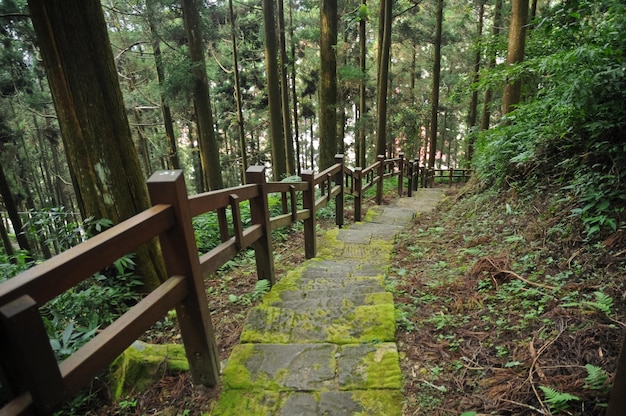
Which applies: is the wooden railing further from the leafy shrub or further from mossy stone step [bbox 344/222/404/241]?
mossy stone step [bbox 344/222/404/241]

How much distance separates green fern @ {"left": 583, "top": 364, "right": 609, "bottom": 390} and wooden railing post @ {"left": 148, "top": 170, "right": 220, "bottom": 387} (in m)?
2.20

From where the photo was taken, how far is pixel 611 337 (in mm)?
1989

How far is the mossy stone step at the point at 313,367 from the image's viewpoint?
2271 mm

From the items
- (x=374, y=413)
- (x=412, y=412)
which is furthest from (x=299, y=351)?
(x=412, y=412)

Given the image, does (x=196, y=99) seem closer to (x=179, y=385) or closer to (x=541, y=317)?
(x=179, y=385)

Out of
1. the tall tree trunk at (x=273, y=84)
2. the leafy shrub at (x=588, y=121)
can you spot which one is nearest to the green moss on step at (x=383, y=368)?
the leafy shrub at (x=588, y=121)

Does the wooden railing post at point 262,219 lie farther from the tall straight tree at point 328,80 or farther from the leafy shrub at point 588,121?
the tall straight tree at point 328,80

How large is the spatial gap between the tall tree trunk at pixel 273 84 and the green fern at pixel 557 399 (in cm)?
1052

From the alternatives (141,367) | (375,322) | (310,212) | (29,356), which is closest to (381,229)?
(310,212)

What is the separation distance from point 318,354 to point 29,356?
1.81m

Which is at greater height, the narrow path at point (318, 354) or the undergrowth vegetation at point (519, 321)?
the undergrowth vegetation at point (519, 321)

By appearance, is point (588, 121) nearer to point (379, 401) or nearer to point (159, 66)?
point (379, 401)

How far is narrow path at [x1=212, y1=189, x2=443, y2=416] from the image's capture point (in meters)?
2.14

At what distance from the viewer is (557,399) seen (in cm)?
168
